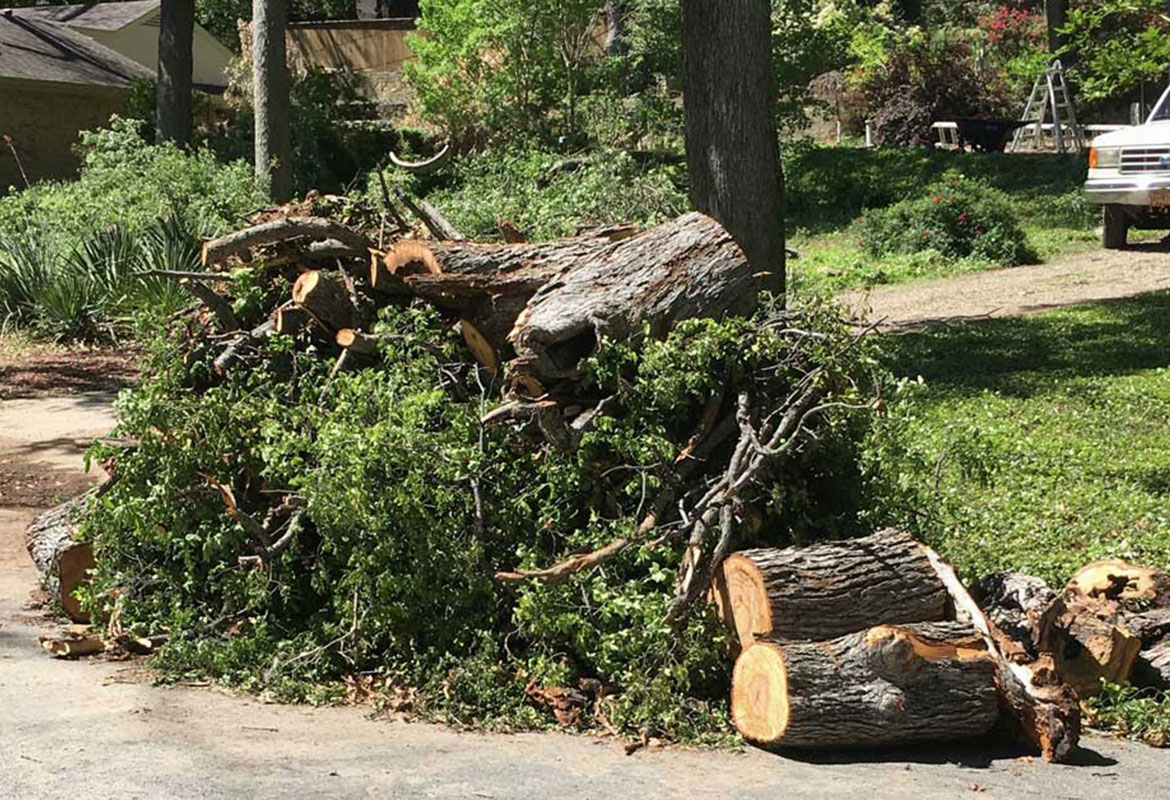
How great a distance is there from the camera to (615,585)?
20.0ft

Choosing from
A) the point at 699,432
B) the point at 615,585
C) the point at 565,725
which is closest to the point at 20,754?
the point at 565,725

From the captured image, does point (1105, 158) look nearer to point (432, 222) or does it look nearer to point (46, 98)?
point (432, 222)

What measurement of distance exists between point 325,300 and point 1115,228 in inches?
560

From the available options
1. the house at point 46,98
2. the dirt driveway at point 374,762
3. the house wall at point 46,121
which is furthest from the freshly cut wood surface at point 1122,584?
the house wall at point 46,121

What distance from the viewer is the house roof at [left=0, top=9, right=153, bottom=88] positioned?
3020 centimetres

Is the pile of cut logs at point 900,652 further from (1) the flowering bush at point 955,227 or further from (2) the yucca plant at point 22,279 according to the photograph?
(1) the flowering bush at point 955,227

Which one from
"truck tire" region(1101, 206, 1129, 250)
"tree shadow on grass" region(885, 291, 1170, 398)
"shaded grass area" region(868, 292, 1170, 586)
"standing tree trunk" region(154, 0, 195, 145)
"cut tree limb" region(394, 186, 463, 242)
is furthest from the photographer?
"standing tree trunk" region(154, 0, 195, 145)

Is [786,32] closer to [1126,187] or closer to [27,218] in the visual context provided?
[1126,187]

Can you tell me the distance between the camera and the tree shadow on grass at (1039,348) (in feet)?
38.0

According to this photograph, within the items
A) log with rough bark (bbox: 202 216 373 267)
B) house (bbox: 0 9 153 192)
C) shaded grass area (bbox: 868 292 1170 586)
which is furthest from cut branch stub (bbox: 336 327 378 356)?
house (bbox: 0 9 153 192)

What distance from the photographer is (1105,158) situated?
17828mm

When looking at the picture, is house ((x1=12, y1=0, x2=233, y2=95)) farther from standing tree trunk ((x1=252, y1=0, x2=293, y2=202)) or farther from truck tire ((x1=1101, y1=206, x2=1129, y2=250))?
truck tire ((x1=1101, y1=206, x2=1129, y2=250))

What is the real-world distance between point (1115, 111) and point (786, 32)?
10.7 m

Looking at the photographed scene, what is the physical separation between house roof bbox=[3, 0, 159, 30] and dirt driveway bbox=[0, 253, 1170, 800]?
110 feet
